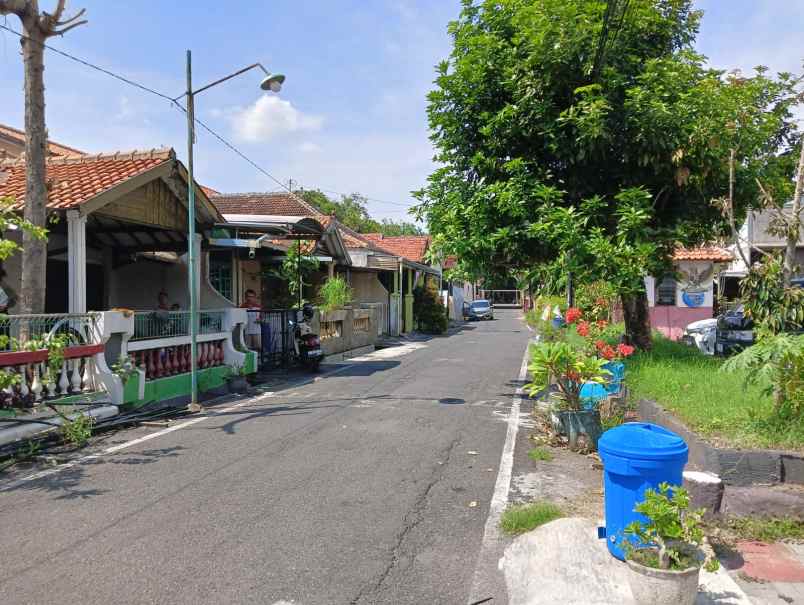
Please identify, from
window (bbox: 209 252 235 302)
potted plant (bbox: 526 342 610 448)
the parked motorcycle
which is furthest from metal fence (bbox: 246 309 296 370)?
potted plant (bbox: 526 342 610 448)

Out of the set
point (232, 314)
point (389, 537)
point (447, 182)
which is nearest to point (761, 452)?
point (389, 537)

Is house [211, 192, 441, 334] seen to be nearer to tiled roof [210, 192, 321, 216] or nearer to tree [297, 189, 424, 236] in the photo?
tiled roof [210, 192, 321, 216]

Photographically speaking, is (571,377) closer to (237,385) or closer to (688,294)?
(237,385)

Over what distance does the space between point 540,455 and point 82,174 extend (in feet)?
27.9

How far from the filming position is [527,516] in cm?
475

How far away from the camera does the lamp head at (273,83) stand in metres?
8.97

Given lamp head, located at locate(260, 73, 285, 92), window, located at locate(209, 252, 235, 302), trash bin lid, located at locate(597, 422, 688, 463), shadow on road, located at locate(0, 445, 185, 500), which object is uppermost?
lamp head, located at locate(260, 73, 285, 92)

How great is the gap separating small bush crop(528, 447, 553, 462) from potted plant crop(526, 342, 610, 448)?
0.40 m

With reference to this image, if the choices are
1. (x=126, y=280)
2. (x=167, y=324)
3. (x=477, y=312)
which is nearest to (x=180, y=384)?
(x=167, y=324)

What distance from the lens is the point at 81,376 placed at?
8.19m

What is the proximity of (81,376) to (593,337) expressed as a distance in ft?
23.7

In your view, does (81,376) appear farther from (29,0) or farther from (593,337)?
(593,337)

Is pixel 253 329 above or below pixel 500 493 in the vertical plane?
above

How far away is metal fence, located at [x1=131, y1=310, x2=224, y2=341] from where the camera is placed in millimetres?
9328
